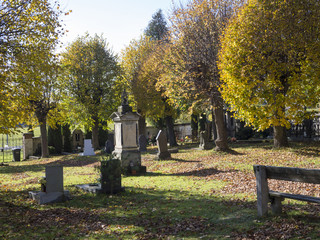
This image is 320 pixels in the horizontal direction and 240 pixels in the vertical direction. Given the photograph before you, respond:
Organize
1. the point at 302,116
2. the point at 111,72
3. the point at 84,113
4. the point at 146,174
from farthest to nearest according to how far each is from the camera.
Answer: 1. the point at 111,72
2. the point at 84,113
3. the point at 302,116
4. the point at 146,174

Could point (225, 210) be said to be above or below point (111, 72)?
below

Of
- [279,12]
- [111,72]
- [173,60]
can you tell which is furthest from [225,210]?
[111,72]

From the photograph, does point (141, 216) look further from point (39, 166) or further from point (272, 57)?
point (39, 166)

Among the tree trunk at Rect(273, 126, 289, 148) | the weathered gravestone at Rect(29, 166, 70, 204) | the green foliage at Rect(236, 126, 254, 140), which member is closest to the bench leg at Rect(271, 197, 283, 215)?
the weathered gravestone at Rect(29, 166, 70, 204)

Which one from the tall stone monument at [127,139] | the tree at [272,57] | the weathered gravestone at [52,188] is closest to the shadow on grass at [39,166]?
the tall stone monument at [127,139]

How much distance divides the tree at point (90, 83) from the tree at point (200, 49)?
11377 millimetres

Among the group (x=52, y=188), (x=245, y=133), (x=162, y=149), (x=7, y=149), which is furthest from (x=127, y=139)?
(x=7, y=149)

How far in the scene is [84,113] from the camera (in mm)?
28422

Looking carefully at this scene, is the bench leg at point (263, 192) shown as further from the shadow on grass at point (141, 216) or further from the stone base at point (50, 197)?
the stone base at point (50, 197)

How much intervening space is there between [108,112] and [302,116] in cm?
1785

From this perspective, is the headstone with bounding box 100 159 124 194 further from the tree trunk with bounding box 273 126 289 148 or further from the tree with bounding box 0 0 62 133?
the tree trunk with bounding box 273 126 289 148

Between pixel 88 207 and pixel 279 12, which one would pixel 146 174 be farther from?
pixel 279 12

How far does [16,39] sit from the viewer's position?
37.9ft

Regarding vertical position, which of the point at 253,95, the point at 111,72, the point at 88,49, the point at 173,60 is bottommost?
the point at 253,95
